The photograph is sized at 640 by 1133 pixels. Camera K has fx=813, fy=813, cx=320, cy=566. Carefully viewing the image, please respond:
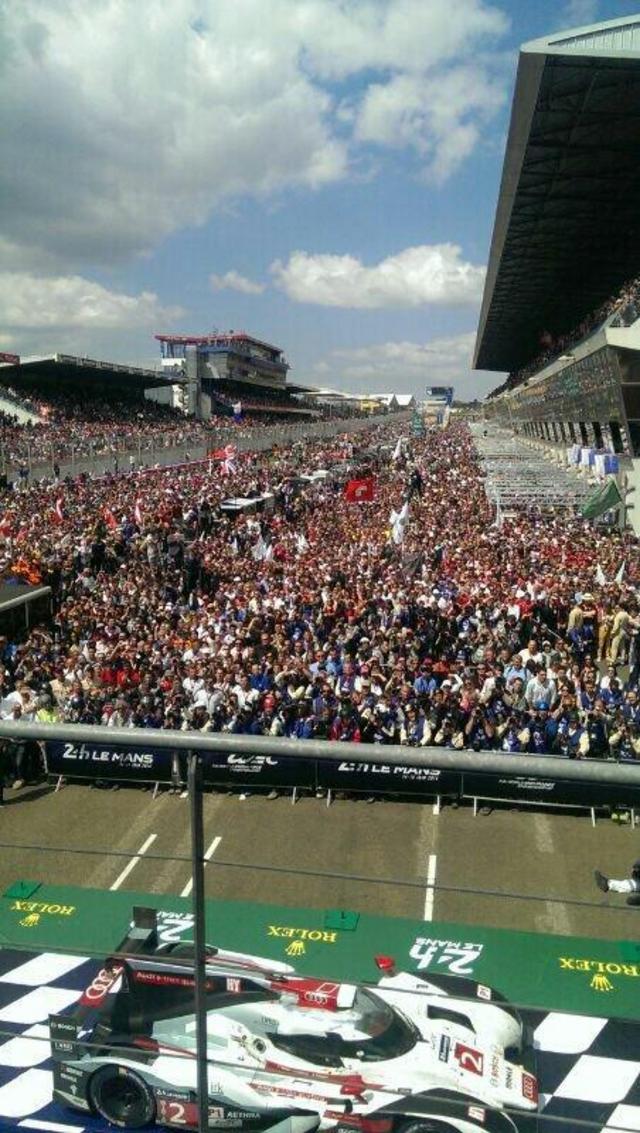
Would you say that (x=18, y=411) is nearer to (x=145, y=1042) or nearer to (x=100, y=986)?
(x=100, y=986)

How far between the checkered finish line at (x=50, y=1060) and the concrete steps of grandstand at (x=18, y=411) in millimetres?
48083

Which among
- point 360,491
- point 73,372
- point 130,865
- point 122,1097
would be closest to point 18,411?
point 73,372

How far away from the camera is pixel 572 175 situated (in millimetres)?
30703

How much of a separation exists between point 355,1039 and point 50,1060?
152cm

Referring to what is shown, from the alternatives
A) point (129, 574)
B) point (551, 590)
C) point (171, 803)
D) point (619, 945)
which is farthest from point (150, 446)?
point (619, 945)

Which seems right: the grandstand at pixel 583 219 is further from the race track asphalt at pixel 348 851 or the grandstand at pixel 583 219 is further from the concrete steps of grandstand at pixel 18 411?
the concrete steps of grandstand at pixel 18 411

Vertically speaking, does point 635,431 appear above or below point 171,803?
above

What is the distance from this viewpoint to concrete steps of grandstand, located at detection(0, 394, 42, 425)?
49.2m

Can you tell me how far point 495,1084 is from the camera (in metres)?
4.24

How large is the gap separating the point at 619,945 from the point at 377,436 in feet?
212

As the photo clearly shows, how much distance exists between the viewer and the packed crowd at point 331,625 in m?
11.0

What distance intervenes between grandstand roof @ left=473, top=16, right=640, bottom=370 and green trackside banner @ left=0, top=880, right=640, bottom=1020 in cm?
2095

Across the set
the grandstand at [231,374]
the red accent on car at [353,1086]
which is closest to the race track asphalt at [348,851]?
the red accent on car at [353,1086]

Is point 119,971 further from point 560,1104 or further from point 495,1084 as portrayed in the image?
point 560,1104
